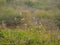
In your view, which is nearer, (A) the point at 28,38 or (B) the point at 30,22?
(A) the point at 28,38

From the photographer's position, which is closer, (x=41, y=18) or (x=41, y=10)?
(x=41, y=18)

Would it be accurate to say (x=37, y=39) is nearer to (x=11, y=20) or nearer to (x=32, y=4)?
(x=11, y=20)

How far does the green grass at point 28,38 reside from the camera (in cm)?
655

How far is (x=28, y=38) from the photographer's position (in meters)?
6.70

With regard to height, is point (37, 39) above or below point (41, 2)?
above

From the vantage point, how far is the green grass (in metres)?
6.55

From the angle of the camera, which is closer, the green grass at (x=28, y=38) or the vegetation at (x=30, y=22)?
the green grass at (x=28, y=38)

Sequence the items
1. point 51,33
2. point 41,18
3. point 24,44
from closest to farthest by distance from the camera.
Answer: point 24,44, point 51,33, point 41,18

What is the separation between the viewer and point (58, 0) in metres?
11.5

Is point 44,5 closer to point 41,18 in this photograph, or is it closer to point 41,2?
point 41,2

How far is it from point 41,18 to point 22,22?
3.04 feet

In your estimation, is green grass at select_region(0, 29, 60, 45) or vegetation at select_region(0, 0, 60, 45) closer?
green grass at select_region(0, 29, 60, 45)

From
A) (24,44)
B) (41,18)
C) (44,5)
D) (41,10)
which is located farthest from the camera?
A: (44,5)

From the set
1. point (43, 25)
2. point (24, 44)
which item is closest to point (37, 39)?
point (24, 44)
